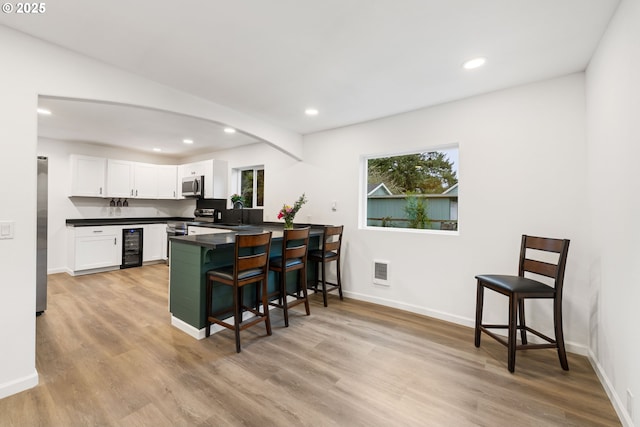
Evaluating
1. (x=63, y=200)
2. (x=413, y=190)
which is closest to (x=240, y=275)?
(x=413, y=190)

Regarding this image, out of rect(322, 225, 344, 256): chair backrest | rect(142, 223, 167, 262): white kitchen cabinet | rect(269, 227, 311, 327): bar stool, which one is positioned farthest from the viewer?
rect(142, 223, 167, 262): white kitchen cabinet

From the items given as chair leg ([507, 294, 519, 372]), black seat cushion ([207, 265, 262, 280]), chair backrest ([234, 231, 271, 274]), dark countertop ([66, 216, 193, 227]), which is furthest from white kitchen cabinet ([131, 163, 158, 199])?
chair leg ([507, 294, 519, 372])

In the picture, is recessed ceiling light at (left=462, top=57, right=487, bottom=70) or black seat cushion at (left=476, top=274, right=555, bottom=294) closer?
black seat cushion at (left=476, top=274, right=555, bottom=294)

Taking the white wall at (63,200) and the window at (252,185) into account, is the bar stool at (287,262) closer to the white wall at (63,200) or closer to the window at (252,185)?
the window at (252,185)

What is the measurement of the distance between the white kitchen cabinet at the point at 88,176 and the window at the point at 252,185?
2.54 m

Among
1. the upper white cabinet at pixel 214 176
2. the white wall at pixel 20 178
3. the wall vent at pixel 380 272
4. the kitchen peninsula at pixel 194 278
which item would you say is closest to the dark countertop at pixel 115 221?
the upper white cabinet at pixel 214 176

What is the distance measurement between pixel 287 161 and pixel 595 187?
12.2ft

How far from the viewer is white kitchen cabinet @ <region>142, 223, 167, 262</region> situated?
5.67m

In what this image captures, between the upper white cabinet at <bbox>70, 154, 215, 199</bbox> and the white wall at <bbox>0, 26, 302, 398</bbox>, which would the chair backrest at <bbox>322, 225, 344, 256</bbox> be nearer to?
the white wall at <bbox>0, 26, 302, 398</bbox>

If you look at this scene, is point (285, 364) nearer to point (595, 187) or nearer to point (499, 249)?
point (499, 249)

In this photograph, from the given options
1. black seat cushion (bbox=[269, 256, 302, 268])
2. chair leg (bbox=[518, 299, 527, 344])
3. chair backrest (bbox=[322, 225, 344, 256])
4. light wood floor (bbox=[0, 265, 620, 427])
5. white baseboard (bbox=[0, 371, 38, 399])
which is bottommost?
light wood floor (bbox=[0, 265, 620, 427])

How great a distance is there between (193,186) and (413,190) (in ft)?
14.0

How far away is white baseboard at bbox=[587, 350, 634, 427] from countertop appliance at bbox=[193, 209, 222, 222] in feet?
18.4

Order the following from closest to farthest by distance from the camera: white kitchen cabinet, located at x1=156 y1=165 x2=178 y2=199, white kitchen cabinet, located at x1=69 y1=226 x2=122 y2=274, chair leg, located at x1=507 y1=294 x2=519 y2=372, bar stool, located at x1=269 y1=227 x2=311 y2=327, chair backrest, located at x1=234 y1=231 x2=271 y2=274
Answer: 1. chair leg, located at x1=507 y1=294 x2=519 y2=372
2. chair backrest, located at x1=234 y1=231 x2=271 y2=274
3. bar stool, located at x1=269 y1=227 x2=311 y2=327
4. white kitchen cabinet, located at x1=69 y1=226 x2=122 y2=274
5. white kitchen cabinet, located at x1=156 y1=165 x2=178 y2=199
